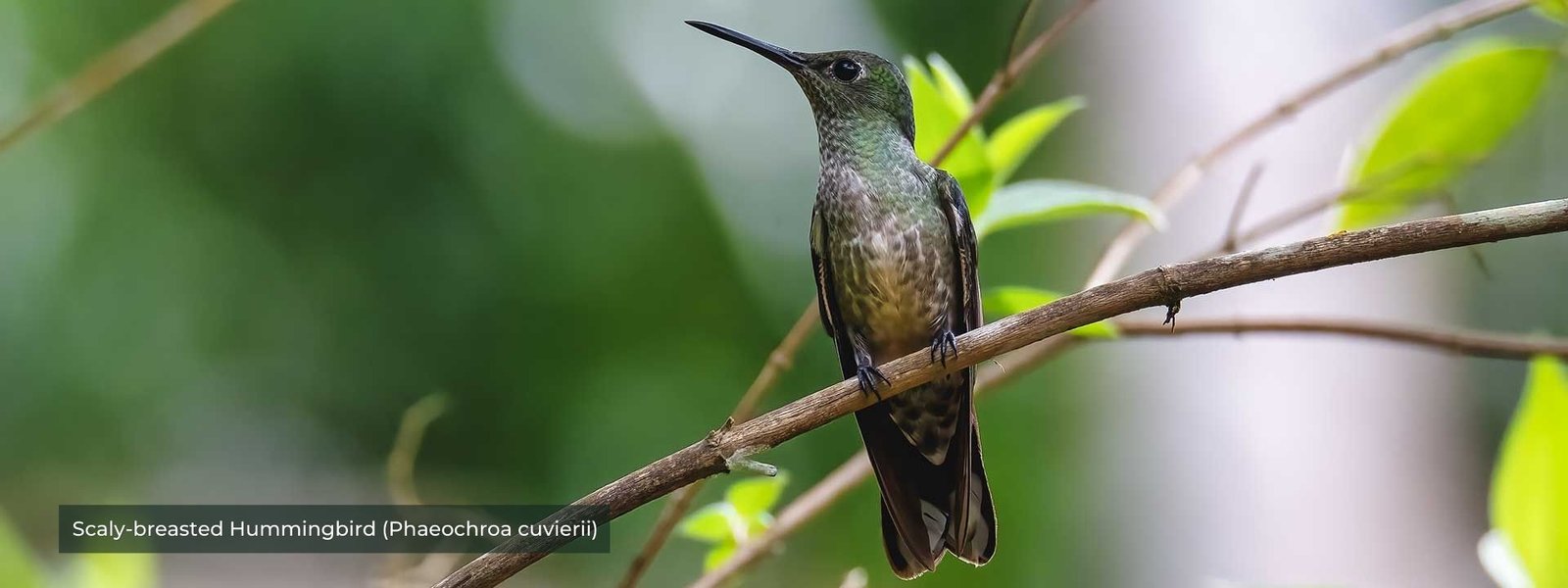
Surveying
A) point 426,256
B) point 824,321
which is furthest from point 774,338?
point 824,321

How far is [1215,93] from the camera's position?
2203mm

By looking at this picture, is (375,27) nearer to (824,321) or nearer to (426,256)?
(426,256)

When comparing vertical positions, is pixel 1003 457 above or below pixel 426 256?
below

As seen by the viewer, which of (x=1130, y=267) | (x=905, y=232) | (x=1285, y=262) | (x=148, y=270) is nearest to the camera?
(x=1285, y=262)

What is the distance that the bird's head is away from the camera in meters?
1.70

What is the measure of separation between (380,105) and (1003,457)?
1.87 m

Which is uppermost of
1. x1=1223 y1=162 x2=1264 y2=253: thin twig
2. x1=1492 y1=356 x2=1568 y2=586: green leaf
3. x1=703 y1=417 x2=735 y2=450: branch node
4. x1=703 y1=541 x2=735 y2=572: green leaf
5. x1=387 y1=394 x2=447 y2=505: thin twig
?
x1=387 y1=394 x2=447 y2=505: thin twig

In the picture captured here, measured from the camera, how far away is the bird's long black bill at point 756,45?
4.73 feet

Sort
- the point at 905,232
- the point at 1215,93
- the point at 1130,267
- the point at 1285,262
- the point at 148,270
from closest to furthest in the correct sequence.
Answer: the point at 1285,262 → the point at 905,232 → the point at 1215,93 → the point at 1130,267 → the point at 148,270

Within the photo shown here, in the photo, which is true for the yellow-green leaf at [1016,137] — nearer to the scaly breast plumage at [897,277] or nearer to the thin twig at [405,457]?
the scaly breast plumage at [897,277]

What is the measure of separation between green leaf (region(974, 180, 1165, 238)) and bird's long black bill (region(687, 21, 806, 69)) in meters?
0.41

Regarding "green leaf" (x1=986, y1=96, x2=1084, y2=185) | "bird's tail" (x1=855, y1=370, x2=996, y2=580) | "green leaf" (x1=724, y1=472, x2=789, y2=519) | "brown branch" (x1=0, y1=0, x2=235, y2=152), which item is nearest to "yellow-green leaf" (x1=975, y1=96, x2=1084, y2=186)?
"green leaf" (x1=986, y1=96, x2=1084, y2=185)

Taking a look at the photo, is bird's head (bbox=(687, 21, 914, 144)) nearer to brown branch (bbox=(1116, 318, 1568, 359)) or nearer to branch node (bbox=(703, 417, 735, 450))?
brown branch (bbox=(1116, 318, 1568, 359))

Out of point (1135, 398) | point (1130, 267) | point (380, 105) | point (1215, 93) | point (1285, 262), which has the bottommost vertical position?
point (1285, 262)
